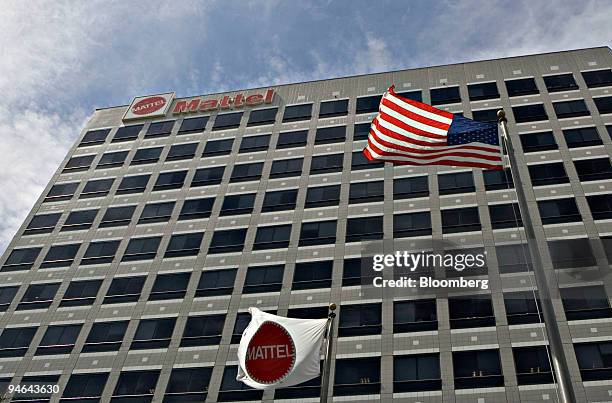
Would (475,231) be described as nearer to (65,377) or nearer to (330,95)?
(330,95)

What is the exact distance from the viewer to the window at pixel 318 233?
127 ft

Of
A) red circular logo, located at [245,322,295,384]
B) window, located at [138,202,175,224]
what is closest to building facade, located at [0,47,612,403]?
window, located at [138,202,175,224]

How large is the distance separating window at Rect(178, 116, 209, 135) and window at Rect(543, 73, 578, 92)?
105ft

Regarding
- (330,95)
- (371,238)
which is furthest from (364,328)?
(330,95)

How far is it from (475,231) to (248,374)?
2216 cm

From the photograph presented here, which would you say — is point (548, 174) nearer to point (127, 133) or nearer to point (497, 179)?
point (497, 179)

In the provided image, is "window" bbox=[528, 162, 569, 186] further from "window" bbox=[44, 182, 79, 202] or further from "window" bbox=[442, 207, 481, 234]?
"window" bbox=[44, 182, 79, 202]

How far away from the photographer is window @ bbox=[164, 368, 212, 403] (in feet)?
106

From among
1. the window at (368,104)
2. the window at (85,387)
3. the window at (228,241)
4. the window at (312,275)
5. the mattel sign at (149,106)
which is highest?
the mattel sign at (149,106)

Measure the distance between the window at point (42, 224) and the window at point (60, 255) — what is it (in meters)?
2.71

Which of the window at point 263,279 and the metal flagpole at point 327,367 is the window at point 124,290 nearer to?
the window at point 263,279

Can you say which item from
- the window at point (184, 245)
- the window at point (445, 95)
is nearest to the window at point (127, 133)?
the window at point (184, 245)

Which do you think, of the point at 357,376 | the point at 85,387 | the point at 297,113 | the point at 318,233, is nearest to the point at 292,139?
the point at 297,113

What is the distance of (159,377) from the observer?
110 feet
